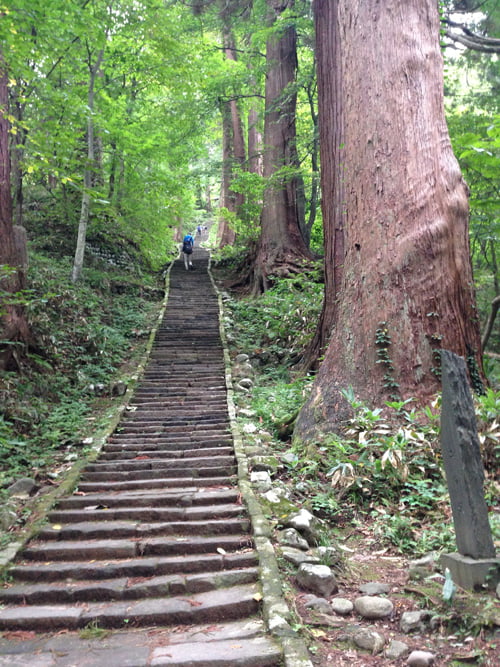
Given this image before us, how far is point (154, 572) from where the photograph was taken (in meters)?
3.87

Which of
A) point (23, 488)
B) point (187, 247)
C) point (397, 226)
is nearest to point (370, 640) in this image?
point (23, 488)

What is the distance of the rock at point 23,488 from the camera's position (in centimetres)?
522

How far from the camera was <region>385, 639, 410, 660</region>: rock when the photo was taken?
2.69 m

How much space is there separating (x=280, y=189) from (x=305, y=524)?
11.7 m

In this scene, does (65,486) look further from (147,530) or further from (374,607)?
(374,607)

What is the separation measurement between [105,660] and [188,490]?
8.03 feet

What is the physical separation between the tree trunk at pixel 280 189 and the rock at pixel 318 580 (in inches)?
439

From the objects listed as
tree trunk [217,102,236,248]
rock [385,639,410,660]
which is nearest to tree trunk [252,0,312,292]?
tree trunk [217,102,236,248]

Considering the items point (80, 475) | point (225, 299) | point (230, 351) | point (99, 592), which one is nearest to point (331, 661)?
point (99, 592)

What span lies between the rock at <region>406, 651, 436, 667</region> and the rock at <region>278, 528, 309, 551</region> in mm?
1404

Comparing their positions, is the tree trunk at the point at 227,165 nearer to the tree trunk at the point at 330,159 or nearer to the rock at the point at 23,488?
the tree trunk at the point at 330,159

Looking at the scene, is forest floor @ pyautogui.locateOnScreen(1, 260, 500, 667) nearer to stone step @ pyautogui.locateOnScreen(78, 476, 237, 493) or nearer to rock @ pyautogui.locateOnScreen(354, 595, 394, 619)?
rock @ pyautogui.locateOnScreen(354, 595, 394, 619)

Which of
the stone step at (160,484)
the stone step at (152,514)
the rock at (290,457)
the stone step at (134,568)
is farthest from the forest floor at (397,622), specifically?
Answer: the stone step at (160,484)

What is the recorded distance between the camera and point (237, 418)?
25.0ft
